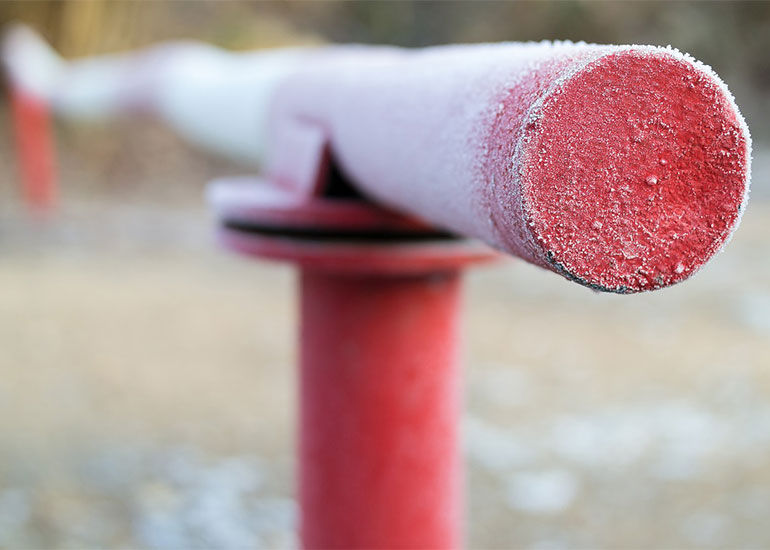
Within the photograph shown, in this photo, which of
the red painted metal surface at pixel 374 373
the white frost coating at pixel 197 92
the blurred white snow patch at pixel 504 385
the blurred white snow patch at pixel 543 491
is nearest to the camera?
the red painted metal surface at pixel 374 373

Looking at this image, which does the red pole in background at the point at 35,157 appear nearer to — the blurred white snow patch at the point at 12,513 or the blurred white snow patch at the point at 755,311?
the blurred white snow patch at the point at 12,513

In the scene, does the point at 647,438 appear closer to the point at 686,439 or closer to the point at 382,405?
the point at 686,439

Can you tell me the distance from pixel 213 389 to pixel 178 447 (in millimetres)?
247

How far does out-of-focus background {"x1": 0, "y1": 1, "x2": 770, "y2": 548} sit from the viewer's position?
1064 mm

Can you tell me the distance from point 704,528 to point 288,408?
67cm

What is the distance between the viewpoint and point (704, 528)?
1051 millimetres

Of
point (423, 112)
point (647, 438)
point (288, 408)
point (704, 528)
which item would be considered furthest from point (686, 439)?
point (423, 112)

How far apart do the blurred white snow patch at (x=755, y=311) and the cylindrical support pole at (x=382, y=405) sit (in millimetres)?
1439

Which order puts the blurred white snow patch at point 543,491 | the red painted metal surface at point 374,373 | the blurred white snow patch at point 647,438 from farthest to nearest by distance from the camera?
the blurred white snow patch at point 647,438 → the blurred white snow patch at point 543,491 → the red painted metal surface at point 374,373

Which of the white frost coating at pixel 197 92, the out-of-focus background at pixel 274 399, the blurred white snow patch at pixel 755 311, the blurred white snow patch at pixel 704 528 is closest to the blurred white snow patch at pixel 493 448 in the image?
the out-of-focus background at pixel 274 399

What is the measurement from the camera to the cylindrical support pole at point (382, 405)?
0.59m

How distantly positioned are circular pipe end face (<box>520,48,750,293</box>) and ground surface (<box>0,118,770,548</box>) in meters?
0.51

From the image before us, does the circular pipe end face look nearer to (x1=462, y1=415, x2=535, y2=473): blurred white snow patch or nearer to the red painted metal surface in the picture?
the red painted metal surface

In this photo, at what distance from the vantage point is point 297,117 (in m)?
0.66
